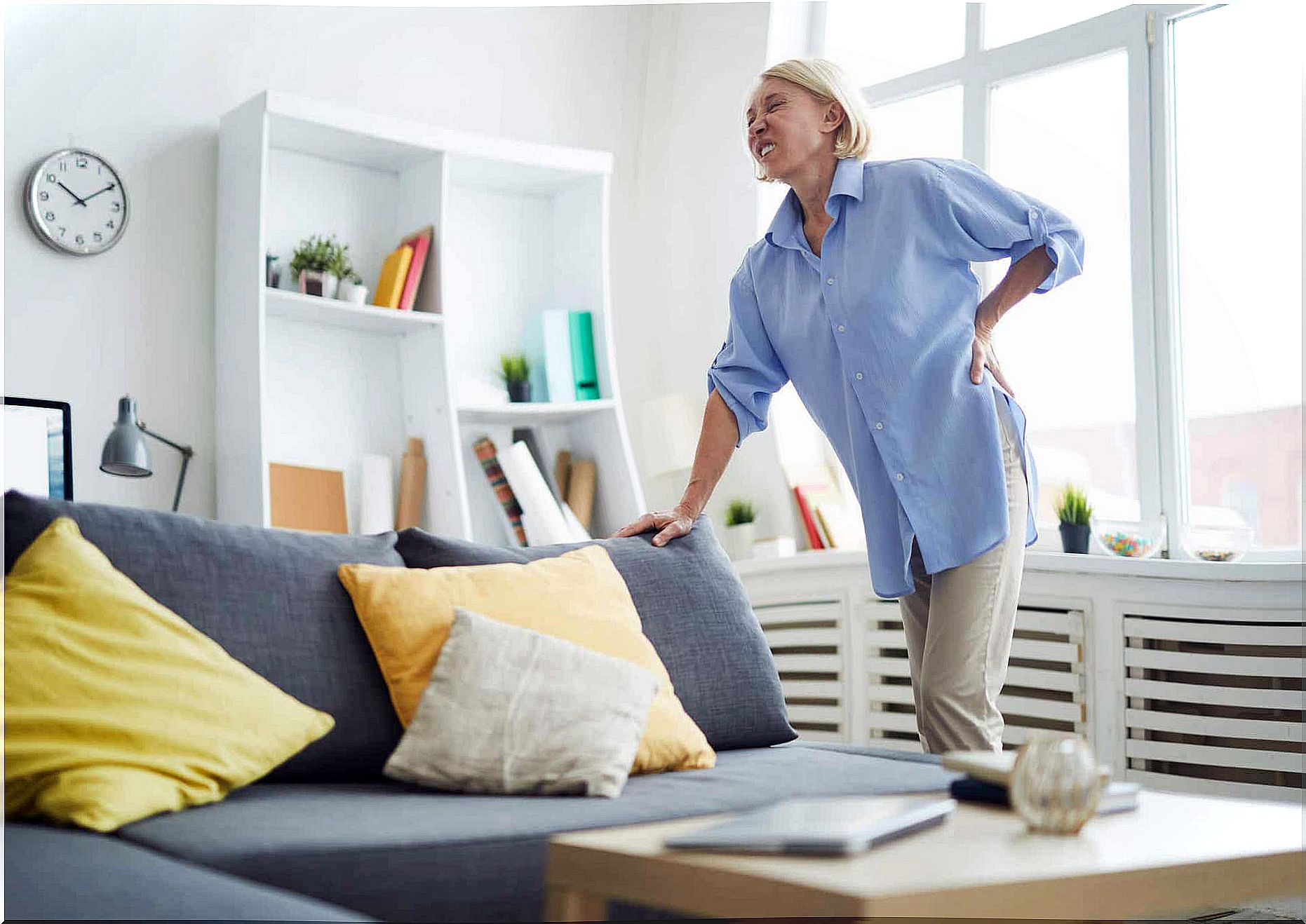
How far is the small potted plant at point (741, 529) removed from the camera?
157 inches

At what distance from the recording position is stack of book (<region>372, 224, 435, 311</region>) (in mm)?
3432

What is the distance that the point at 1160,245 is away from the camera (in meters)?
3.40

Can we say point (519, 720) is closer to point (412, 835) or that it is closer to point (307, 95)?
point (412, 835)

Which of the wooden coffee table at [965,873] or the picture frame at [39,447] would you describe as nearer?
the wooden coffee table at [965,873]

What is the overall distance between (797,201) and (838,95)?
0.68 feet

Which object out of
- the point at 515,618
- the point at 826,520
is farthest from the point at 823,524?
the point at 515,618

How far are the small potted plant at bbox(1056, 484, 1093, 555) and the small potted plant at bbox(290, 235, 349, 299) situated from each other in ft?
6.85

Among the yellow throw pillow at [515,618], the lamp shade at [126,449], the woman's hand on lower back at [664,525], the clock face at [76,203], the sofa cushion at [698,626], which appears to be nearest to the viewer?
the yellow throw pillow at [515,618]

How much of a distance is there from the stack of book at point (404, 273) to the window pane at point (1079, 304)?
1.71m

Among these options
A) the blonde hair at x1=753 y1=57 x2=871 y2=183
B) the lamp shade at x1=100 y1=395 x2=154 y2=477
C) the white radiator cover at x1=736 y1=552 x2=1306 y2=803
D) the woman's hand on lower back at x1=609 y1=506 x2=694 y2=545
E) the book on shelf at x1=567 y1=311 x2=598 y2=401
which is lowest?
the white radiator cover at x1=736 y1=552 x2=1306 y2=803

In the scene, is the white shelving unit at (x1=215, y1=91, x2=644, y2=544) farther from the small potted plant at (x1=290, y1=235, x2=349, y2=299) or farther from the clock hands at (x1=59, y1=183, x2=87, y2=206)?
the clock hands at (x1=59, y1=183, x2=87, y2=206)

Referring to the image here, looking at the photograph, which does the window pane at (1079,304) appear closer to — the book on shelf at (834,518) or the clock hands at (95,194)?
the book on shelf at (834,518)

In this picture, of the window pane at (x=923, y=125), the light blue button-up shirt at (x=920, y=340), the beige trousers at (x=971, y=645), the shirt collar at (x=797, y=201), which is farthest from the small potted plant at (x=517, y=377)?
the beige trousers at (x=971, y=645)

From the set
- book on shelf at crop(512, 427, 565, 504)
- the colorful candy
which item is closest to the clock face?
book on shelf at crop(512, 427, 565, 504)
